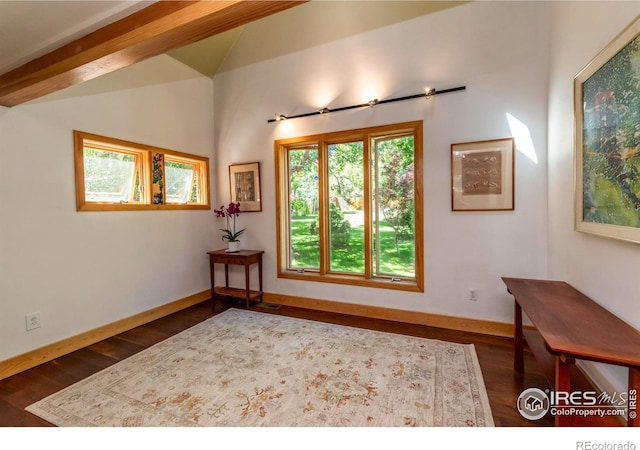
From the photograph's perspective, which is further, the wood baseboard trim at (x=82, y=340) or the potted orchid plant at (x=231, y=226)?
the potted orchid plant at (x=231, y=226)

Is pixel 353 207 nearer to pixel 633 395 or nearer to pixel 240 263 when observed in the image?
pixel 240 263

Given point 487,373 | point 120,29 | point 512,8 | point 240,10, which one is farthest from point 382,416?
point 512,8

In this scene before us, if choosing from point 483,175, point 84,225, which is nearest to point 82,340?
point 84,225

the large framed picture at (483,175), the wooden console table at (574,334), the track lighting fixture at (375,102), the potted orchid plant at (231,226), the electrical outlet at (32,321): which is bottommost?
the electrical outlet at (32,321)

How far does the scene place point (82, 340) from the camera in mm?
2629

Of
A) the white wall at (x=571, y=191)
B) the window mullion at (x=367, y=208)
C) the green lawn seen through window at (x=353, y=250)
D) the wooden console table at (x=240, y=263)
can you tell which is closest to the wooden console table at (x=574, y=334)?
the white wall at (x=571, y=191)

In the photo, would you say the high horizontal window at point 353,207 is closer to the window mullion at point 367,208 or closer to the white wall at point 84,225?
the window mullion at point 367,208

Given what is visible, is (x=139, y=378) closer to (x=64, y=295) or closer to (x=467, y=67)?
Answer: (x=64, y=295)

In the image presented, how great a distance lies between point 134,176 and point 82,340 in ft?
5.75

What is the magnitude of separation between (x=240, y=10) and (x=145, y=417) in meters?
2.26

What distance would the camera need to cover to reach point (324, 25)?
3.30 m

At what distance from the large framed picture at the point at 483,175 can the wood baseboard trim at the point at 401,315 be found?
3.72 ft

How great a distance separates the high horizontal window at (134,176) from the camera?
2746mm

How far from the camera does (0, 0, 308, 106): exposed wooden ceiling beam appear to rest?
4.10 feet
